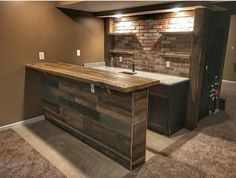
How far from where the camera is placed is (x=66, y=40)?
155 inches

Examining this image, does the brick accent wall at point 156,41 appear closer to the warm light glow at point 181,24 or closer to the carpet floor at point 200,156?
the warm light glow at point 181,24

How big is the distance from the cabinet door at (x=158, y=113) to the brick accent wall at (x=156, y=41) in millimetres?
716

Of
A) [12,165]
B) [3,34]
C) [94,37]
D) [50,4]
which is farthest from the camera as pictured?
[94,37]

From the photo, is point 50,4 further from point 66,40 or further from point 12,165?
point 12,165

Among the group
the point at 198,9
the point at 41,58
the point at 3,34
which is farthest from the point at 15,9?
the point at 198,9

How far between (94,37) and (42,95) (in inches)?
66.4

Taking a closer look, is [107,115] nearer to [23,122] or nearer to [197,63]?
[197,63]

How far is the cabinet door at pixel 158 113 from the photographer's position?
315 cm

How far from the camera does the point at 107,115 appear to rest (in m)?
2.51

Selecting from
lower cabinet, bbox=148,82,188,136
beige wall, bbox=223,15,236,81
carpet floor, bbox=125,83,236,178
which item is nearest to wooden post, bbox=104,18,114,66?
lower cabinet, bbox=148,82,188,136

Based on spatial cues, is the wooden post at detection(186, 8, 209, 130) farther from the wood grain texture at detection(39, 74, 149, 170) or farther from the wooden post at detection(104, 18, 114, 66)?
the wooden post at detection(104, 18, 114, 66)

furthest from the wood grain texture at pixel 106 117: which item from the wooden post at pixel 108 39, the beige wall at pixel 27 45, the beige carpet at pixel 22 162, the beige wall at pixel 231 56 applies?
the beige wall at pixel 231 56

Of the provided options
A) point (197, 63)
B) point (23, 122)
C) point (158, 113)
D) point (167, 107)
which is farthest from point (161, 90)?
point (23, 122)

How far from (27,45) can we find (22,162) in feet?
6.28
